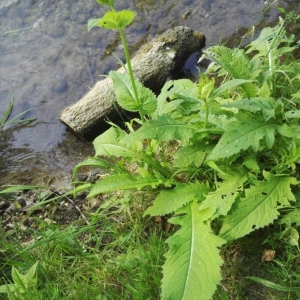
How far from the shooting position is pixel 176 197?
2.36m

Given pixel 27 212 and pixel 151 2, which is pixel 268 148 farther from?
pixel 151 2

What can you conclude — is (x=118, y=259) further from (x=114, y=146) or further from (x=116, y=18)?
(x=116, y=18)

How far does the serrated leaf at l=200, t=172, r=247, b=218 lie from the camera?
83.1 inches

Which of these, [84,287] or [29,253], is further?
[29,253]

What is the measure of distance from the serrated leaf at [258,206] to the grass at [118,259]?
0.71 ft

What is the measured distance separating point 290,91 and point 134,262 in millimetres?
1537

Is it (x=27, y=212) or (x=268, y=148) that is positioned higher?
(x=268, y=148)

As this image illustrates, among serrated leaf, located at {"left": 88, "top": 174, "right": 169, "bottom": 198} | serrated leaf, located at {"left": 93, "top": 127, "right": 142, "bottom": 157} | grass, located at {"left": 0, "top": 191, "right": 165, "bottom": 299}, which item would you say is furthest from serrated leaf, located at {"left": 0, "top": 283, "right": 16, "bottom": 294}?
serrated leaf, located at {"left": 93, "top": 127, "right": 142, "bottom": 157}

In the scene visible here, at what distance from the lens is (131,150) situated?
2693mm

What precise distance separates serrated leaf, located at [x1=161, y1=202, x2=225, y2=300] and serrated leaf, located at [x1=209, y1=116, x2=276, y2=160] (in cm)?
37

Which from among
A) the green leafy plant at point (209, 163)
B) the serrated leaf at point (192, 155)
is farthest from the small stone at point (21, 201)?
the serrated leaf at point (192, 155)

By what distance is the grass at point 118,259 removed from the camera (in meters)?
2.15

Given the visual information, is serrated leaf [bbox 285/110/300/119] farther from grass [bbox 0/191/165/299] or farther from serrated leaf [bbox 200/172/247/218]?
grass [bbox 0/191/165/299]

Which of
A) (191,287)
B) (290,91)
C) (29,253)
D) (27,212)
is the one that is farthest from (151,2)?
(191,287)
